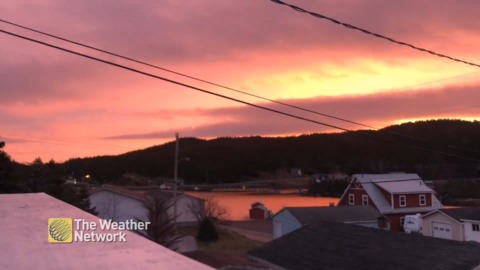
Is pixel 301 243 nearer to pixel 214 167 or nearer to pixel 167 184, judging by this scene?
pixel 214 167

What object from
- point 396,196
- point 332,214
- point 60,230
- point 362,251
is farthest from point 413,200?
point 60,230

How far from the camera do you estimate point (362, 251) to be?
1372 cm

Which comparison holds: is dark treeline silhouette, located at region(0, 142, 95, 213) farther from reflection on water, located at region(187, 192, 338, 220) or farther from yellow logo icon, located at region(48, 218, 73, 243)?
yellow logo icon, located at region(48, 218, 73, 243)

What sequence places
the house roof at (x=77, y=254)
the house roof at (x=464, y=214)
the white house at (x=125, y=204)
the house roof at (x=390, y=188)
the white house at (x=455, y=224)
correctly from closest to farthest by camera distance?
the house roof at (x=77, y=254)
the white house at (x=455, y=224)
the house roof at (x=464, y=214)
the white house at (x=125, y=204)
the house roof at (x=390, y=188)

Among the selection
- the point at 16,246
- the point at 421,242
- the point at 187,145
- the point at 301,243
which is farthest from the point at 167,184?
the point at 16,246

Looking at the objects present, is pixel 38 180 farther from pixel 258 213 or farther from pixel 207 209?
pixel 258 213

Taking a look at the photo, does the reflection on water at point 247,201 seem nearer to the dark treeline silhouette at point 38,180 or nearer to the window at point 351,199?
the window at point 351,199

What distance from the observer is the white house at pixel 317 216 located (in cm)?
2794

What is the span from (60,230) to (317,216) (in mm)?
25052

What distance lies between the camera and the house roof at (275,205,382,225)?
27.9m

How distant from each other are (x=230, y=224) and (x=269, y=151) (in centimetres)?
739

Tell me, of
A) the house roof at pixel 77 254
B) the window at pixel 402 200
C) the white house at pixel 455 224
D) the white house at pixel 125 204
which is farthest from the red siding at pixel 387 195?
the house roof at pixel 77 254

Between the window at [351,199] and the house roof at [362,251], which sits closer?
the house roof at [362,251]

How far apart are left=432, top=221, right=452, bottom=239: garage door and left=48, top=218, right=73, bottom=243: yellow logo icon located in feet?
88.2
